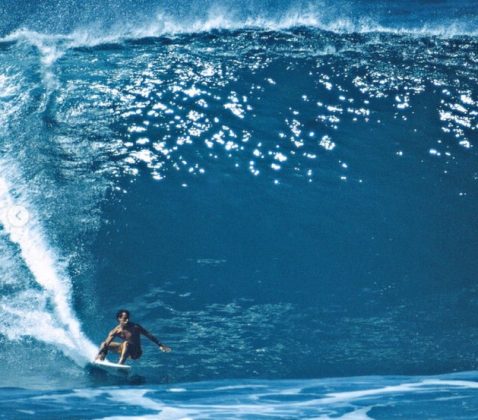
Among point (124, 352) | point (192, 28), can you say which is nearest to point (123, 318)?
point (124, 352)

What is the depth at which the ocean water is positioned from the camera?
774cm

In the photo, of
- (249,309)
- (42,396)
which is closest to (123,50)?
(249,309)

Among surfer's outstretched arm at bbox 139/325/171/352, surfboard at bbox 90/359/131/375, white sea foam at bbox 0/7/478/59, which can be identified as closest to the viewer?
surfboard at bbox 90/359/131/375

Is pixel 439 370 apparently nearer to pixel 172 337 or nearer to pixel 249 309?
pixel 249 309

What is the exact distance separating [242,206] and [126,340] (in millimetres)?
3250

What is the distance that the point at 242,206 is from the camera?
32.0 feet

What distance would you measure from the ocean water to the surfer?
319 millimetres

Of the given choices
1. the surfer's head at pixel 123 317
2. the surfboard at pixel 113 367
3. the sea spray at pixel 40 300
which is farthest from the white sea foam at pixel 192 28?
the surfboard at pixel 113 367

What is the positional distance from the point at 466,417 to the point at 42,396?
17.0ft

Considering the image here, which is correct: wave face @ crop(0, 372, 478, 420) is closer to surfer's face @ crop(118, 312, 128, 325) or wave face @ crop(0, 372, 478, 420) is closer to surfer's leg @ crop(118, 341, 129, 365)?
surfer's leg @ crop(118, 341, 129, 365)
